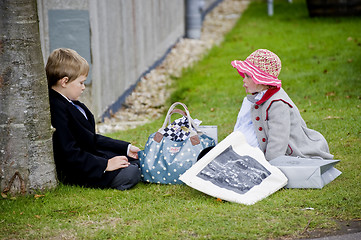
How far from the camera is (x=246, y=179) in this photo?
4.09 metres

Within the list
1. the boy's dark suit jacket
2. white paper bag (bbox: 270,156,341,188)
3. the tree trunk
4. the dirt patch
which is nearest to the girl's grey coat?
white paper bag (bbox: 270,156,341,188)

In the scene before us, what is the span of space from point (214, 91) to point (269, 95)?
3.85 metres

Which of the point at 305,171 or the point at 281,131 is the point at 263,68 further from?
the point at 305,171

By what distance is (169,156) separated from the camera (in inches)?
176

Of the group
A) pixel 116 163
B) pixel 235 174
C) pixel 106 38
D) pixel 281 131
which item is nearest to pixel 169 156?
pixel 116 163

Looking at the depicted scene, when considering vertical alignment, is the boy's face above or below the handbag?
above

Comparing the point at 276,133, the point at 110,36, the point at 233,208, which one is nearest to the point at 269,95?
the point at 276,133

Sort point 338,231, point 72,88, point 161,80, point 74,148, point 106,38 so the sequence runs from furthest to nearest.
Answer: point 161,80 → point 106,38 → point 72,88 → point 74,148 → point 338,231

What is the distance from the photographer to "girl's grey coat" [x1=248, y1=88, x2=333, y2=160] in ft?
14.6

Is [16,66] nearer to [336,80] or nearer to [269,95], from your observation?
[269,95]

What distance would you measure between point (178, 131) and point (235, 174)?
74 cm

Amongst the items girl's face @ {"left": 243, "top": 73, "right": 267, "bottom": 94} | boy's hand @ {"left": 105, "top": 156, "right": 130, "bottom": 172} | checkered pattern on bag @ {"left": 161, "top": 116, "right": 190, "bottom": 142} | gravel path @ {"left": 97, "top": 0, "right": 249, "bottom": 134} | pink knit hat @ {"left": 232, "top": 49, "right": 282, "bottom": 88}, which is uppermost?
pink knit hat @ {"left": 232, "top": 49, "right": 282, "bottom": 88}

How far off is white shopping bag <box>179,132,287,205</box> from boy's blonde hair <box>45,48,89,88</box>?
4.02ft

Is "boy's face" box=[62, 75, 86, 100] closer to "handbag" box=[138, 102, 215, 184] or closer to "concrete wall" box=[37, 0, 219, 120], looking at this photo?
"handbag" box=[138, 102, 215, 184]
